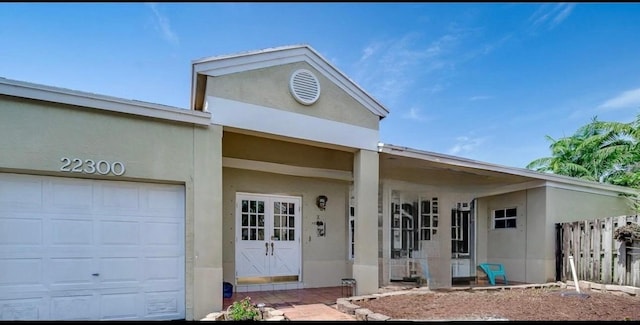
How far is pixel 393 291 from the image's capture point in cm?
819

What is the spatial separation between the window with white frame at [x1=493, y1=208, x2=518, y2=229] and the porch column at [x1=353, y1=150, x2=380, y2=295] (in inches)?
212

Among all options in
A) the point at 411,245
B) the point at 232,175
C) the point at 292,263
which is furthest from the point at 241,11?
the point at 411,245

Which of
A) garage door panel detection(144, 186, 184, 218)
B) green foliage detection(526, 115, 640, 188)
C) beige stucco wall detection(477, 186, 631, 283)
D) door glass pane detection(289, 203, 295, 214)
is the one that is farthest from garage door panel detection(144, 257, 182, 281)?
green foliage detection(526, 115, 640, 188)

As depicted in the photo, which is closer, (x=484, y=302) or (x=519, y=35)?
(x=484, y=302)

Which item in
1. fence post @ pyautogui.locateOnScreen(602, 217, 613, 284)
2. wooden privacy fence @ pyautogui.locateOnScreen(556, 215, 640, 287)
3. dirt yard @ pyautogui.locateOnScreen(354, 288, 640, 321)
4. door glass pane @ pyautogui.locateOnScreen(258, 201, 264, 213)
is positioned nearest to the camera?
dirt yard @ pyautogui.locateOnScreen(354, 288, 640, 321)

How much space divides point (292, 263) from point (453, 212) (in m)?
5.13

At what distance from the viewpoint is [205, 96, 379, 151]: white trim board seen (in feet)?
22.3

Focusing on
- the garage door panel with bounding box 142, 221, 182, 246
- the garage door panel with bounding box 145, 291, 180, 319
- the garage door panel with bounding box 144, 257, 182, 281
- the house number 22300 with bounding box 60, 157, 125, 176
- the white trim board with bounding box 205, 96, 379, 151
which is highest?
the white trim board with bounding box 205, 96, 379, 151

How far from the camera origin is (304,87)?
7.70 metres

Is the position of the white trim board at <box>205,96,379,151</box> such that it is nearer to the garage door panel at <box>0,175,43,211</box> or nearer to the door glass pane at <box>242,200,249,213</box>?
the door glass pane at <box>242,200,249,213</box>

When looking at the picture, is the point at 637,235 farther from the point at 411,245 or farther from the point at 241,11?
the point at 241,11

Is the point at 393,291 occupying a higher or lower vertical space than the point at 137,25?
lower

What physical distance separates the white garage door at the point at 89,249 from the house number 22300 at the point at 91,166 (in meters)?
0.24

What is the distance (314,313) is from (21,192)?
4.72 meters
